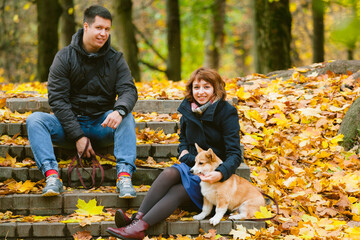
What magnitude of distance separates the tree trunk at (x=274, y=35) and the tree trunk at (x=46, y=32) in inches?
207

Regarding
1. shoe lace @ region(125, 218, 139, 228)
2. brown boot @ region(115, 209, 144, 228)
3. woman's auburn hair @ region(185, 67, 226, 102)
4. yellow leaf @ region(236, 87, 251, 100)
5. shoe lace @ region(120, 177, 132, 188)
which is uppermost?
woman's auburn hair @ region(185, 67, 226, 102)

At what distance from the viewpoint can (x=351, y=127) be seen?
4.70 meters

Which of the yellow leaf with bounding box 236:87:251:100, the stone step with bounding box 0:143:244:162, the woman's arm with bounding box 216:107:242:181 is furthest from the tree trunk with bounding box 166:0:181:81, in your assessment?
the woman's arm with bounding box 216:107:242:181

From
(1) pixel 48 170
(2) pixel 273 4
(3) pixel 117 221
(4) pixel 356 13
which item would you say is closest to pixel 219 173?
(3) pixel 117 221

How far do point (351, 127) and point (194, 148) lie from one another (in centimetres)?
223

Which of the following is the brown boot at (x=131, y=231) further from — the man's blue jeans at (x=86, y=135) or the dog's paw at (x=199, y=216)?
the man's blue jeans at (x=86, y=135)

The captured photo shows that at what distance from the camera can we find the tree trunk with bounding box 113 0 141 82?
921 cm

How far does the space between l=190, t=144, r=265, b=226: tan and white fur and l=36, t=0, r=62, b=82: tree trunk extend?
784cm

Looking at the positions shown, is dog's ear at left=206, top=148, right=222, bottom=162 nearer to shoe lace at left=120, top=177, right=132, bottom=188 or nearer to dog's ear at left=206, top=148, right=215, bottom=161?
dog's ear at left=206, top=148, right=215, bottom=161

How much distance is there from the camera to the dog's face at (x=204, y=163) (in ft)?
10.4

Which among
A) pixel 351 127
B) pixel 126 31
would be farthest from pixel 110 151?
pixel 126 31

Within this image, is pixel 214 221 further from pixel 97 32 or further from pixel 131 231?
pixel 97 32

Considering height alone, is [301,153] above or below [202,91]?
below

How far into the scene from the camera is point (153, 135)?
439cm
